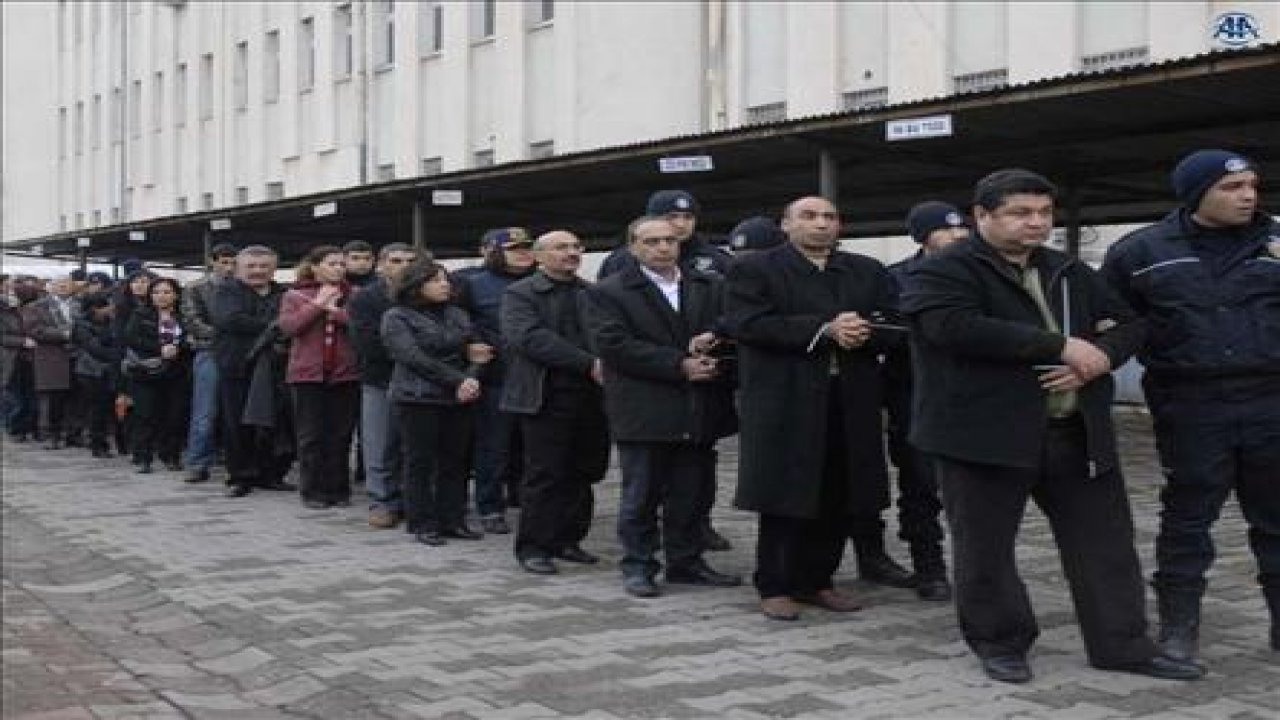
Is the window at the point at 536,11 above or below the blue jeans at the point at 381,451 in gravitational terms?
above

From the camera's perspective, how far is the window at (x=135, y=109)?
149 feet

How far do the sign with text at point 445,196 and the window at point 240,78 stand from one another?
77.3 feet

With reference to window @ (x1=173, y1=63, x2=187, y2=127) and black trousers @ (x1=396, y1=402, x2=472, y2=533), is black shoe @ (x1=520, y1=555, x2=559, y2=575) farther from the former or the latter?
window @ (x1=173, y1=63, x2=187, y2=127)

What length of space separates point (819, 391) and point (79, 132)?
1946 inches

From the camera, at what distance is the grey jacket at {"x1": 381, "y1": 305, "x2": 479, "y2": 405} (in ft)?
29.3

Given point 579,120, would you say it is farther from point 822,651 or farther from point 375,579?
point 822,651

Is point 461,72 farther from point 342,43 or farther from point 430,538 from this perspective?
point 430,538

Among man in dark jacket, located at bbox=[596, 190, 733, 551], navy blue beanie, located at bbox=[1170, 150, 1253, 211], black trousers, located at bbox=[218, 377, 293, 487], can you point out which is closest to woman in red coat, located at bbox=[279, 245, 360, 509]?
black trousers, located at bbox=[218, 377, 293, 487]

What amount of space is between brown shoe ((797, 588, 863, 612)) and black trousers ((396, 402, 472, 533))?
2.93 meters

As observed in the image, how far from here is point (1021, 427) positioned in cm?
547

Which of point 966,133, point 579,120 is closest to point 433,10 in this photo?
point 579,120

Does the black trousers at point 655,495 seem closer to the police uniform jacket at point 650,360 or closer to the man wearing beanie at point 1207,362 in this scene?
the police uniform jacket at point 650,360

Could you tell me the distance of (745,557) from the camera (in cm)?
853

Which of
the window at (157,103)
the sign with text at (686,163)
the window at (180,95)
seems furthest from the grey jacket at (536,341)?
the window at (157,103)
